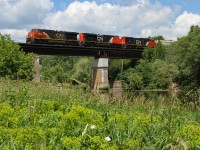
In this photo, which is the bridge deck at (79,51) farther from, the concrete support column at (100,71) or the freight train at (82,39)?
the concrete support column at (100,71)

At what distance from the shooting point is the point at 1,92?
1098 centimetres

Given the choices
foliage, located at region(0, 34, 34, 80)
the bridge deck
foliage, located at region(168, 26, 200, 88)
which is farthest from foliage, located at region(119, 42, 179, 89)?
foliage, located at region(0, 34, 34, 80)

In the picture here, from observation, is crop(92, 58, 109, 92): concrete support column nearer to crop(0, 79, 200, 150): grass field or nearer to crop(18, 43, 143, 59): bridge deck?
crop(18, 43, 143, 59): bridge deck

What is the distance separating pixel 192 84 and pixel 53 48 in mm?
21628

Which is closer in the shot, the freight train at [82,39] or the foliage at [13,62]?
the foliage at [13,62]

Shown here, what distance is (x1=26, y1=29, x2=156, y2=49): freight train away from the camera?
173 feet

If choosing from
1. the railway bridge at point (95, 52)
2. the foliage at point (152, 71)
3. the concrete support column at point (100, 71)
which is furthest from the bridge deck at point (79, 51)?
the foliage at point (152, 71)

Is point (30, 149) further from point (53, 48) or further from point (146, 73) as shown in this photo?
point (146, 73)

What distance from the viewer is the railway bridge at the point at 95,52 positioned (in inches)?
2134

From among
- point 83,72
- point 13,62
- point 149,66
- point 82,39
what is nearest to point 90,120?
point 13,62

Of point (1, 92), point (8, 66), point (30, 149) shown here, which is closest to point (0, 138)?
point (30, 149)

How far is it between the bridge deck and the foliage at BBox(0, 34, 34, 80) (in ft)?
33.3

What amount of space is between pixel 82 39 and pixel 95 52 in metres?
4.14

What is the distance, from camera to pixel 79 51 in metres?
61.2
